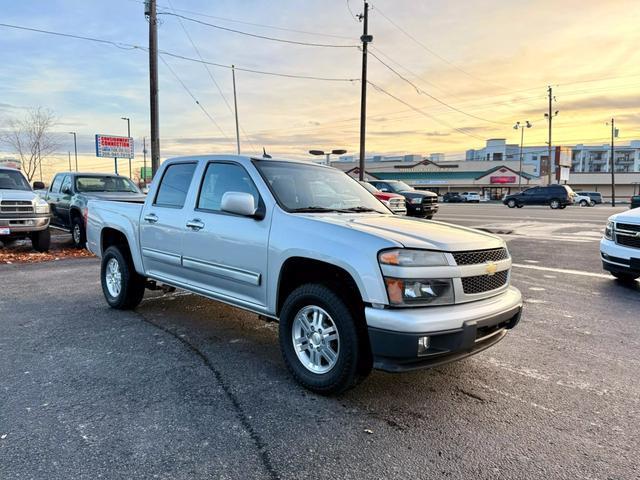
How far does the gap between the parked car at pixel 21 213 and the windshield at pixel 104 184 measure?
4.25ft

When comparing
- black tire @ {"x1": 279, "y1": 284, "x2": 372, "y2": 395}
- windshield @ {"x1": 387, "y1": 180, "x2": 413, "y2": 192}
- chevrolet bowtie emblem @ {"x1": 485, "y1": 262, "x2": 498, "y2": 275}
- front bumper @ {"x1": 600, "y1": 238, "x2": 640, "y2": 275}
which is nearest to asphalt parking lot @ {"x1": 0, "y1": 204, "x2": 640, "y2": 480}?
black tire @ {"x1": 279, "y1": 284, "x2": 372, "y2": 395}

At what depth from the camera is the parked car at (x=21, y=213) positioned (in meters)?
10.1

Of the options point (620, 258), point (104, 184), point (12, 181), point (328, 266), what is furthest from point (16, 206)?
point (620, 258)

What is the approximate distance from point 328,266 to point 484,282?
1.18 m

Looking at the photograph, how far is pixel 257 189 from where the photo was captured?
13.7ft

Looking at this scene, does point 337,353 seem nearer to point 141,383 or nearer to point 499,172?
point 141,383

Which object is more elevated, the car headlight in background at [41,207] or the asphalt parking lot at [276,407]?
the car headlight in background at [41,207]

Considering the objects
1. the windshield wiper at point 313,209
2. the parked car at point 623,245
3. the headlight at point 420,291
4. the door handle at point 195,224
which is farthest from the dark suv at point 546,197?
the headlight at point 420,291

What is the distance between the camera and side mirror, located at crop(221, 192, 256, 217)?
3.84 meters

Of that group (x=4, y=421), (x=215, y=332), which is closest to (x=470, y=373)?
(x=215, y=332)

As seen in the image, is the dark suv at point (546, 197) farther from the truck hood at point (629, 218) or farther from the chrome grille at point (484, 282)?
the chrome grille at point (484, 282)

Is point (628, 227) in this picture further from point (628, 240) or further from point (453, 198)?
point (453, 198)

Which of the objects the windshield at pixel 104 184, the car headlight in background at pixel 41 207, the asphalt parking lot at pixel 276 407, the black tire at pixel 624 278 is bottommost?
the asphalt parking lot at pixel 276 407

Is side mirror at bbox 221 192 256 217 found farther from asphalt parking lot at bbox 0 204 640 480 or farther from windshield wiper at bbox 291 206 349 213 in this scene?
asphalt parking lot at bbox 0 204 640 480
